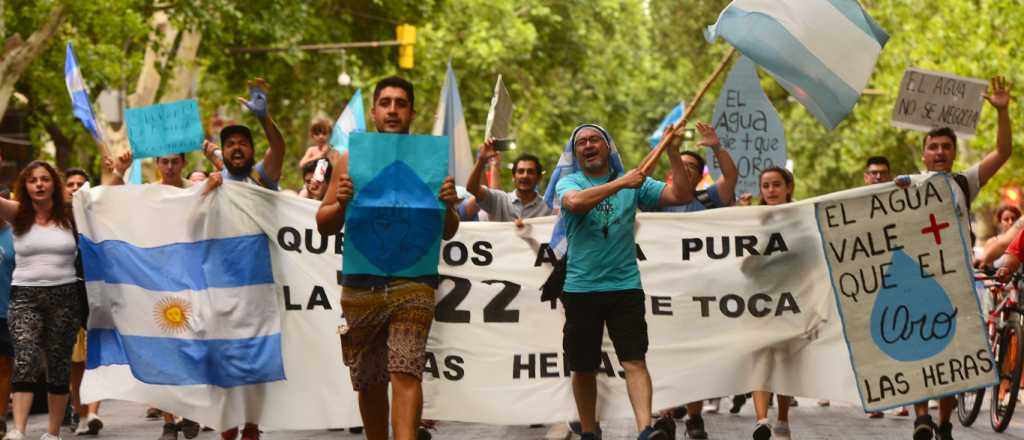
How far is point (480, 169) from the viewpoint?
10.7 meters

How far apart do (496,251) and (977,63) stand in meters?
25.1

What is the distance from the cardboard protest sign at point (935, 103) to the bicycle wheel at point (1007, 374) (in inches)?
54.8

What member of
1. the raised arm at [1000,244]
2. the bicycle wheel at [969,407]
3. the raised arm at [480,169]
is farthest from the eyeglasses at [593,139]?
the bicycle wheel at [969,407]

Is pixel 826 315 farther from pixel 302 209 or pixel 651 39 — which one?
pixel 651 39

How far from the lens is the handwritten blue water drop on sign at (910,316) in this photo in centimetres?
995

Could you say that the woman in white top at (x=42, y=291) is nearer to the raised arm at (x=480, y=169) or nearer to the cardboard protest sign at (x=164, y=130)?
the cardboard protest sign at (x=164, y=130)

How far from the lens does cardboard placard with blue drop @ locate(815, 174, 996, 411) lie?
991cm

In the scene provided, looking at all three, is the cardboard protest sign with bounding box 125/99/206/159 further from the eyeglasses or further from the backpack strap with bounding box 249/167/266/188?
the eyeglasses

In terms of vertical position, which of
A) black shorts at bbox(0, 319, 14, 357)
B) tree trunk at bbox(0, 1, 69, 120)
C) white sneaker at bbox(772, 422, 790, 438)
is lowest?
white sneaker at bbox(772, 422, 790, 438)

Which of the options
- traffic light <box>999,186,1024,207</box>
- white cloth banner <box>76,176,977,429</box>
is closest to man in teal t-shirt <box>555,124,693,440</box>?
white cloth banner <box>76,176,977,429</box>

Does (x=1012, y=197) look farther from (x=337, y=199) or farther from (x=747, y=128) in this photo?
(x=337, y=199)

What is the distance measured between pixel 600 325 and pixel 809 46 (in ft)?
5.85

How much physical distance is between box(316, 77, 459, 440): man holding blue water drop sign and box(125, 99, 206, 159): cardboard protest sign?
3.48m

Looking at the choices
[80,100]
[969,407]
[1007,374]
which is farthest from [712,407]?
[80,100]
